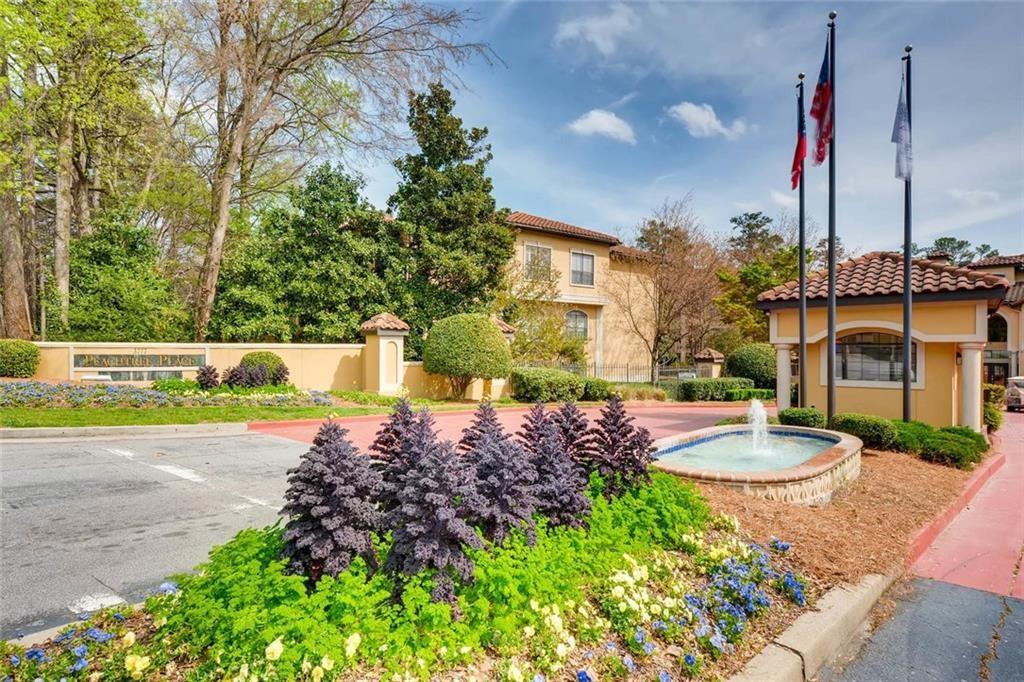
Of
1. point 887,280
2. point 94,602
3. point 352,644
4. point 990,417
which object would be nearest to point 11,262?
point 94,602

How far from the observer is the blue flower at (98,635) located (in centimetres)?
256

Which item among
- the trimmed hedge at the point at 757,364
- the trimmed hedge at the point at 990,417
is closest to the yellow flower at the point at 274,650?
the trimmed hedge at the point at 990,417

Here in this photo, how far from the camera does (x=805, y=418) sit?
34.9ft

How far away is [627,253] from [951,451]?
22351 mm

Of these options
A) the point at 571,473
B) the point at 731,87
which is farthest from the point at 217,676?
the point at 731,87

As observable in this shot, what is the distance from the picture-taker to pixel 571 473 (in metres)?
4.21

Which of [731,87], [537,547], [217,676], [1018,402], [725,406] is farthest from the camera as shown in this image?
[1018,402]

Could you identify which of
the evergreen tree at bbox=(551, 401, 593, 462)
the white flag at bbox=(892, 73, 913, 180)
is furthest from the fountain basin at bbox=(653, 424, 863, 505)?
the white flag at bbox=(892, 73, 913, 180)

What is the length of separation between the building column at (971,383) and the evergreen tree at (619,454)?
989cm

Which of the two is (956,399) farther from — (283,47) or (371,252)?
(283,47)

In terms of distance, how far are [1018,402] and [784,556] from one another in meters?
26.8

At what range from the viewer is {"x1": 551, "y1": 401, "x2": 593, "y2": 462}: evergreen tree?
504 cm

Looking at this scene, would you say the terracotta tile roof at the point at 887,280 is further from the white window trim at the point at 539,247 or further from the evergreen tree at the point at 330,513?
the white window trim at the point at 539,247

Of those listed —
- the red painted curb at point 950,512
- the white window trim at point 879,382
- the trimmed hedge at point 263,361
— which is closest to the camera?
the red painted curb at point 950,512
